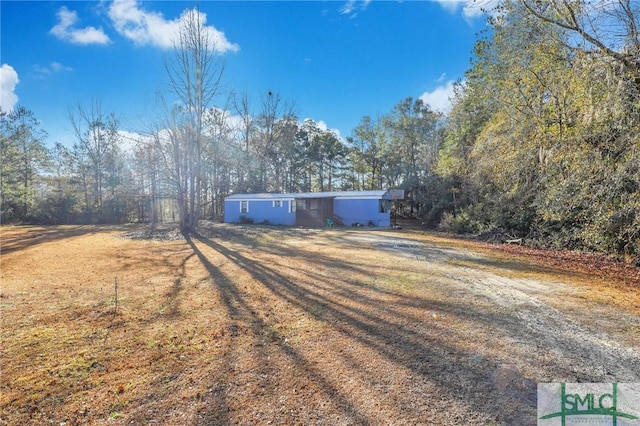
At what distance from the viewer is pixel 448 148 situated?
18.4m

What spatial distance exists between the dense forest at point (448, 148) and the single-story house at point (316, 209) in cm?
288

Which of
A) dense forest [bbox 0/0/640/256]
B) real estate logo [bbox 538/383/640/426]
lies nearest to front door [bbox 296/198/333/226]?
dense forest [bbox 0/0/640/256]

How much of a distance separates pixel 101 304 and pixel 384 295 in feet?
14.7

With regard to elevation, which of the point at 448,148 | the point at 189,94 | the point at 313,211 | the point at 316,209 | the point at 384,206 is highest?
the point at 189,94

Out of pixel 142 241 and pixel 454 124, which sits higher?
pixel 454 124

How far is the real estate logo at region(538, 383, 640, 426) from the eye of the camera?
2.03 m

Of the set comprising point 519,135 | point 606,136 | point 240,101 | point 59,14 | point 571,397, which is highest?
→ point 240,101

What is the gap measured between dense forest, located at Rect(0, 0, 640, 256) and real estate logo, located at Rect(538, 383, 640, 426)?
526 cm

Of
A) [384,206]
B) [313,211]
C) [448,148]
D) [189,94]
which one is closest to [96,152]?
[189,94]

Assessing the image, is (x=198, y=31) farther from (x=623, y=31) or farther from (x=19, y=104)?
(x=19, y=104)

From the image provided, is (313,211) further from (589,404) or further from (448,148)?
(589,404)

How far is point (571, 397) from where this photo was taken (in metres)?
2.24

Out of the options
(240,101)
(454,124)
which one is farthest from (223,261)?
(240,101)

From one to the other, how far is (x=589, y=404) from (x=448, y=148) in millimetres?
18245
